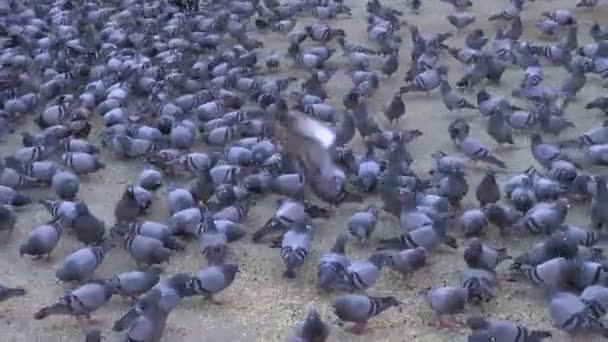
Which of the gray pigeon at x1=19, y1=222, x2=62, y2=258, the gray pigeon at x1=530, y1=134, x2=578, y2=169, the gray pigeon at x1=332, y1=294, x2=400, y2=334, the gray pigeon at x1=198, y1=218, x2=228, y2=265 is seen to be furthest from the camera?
the gray pigeon at x1=530, y1=134, x2=578, y2=169

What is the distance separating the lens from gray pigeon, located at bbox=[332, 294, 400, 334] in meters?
5.99

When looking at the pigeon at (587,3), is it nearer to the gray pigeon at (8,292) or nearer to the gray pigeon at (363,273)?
the gray pigeon at (363,273)

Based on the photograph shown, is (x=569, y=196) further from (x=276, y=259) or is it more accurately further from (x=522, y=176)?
(x=276, y=259)

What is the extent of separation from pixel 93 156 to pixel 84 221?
1.37 meters

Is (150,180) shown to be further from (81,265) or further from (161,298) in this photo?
(161,298)

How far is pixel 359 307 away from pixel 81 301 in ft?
5.24

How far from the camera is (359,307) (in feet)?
19.6

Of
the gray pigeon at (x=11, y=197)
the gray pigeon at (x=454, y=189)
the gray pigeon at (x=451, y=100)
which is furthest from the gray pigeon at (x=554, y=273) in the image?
the gray pigeon at (x=11, y=197)

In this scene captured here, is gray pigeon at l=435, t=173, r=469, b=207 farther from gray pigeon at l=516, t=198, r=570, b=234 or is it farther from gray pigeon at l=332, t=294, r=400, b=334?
gray pigeon at l=332, t=294, r=400, b=334

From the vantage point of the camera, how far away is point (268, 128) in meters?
8.66

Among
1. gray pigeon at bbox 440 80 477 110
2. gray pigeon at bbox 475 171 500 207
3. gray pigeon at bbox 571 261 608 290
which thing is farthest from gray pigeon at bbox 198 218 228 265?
gray pigeon at bbox 440 80 477 110

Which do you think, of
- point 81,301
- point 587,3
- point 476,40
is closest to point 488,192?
point 81,301

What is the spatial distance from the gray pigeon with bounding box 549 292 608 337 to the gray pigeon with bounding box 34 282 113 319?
2.59 m

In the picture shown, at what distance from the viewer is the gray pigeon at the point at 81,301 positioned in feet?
19.8
